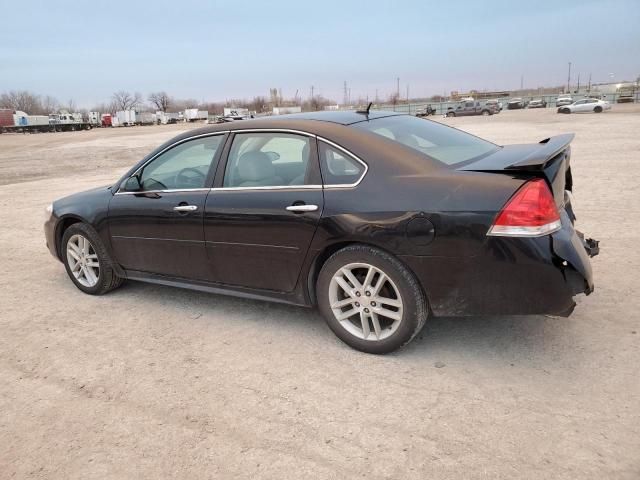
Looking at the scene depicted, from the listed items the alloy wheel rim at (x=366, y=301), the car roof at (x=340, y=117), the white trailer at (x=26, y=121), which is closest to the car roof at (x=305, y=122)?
the car roof at (x=340, y=117)

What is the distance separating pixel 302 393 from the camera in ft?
9.79

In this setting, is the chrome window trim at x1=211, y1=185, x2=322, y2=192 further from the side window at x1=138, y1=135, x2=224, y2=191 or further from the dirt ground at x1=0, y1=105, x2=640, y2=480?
the dirt ground at x1=0, y1=105, x2=640, y2=480

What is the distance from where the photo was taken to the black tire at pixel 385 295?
3.12 meters

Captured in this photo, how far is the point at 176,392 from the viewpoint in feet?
10.1

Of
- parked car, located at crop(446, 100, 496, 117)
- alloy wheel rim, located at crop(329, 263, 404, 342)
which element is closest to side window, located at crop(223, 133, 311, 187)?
alloy wheel rim, located at crop(329, 263, 404, 342)

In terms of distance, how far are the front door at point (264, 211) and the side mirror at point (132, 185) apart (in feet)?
2.91

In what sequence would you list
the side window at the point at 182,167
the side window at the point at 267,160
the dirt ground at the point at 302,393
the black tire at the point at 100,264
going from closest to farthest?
the dirt ground at the point at 302,393, the side window at the point at 267,160, the side window at the point at 182,167, the black tire at the point at 100,264

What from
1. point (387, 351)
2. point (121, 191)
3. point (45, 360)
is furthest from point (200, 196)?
point (387, 351)

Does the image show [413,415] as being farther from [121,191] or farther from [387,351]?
[121,191]

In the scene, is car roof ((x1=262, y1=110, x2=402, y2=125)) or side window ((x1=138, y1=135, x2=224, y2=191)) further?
side window ((x1=138, y1=135, x2=224, y2=191))

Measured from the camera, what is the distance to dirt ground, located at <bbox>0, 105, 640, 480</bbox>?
241cm

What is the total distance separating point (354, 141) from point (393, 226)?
695 millimetres

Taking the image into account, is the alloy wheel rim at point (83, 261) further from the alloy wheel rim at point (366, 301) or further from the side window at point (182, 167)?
the alloy wheel rim at point (366, 301)

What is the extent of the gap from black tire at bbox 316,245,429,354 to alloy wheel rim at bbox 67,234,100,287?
96.9 inches
